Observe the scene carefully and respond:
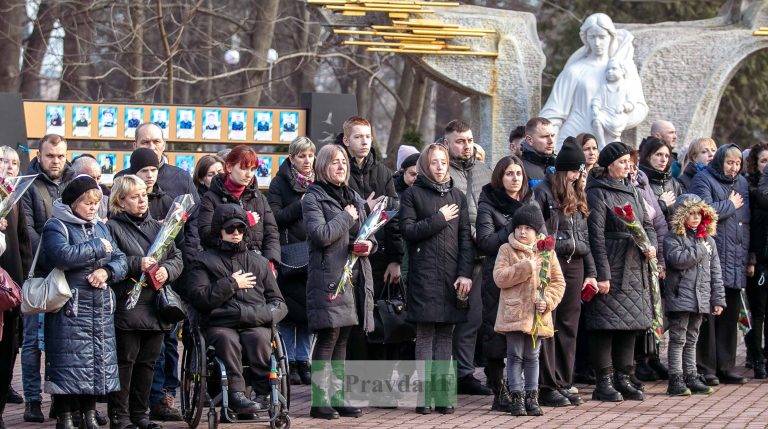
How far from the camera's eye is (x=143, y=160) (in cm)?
966

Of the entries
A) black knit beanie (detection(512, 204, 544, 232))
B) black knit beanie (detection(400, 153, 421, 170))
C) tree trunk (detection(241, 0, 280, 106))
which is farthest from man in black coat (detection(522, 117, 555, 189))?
tree trunk (detection(241, 0, 280, 106))

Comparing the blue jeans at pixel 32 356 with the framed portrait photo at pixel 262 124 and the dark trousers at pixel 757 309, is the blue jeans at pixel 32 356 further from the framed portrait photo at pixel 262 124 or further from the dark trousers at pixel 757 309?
the dark trousers at pixel 757 309

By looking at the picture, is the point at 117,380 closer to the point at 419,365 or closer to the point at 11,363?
the point at 11,363

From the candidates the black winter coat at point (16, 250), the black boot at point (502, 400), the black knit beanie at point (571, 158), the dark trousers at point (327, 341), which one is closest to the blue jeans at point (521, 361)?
the black boot at point (502, 400)

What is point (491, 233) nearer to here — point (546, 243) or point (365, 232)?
point (546, 243)

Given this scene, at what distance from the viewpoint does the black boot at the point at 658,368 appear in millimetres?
11727

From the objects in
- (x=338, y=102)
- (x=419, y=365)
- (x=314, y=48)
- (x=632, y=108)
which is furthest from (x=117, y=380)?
(x=314, y=48)

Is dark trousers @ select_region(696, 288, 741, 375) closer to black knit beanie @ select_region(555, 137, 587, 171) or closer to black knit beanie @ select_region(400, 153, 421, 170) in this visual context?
black knit beanie @ select_region(555, 137, 587, 171)

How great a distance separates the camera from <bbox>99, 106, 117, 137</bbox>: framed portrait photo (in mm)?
13836

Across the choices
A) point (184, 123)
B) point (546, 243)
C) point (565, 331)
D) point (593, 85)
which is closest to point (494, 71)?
point (593, 85)

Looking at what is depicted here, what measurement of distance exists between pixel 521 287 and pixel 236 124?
5337 millimetres

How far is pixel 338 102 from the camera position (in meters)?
14.2

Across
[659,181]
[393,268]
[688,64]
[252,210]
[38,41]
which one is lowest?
[393,268]

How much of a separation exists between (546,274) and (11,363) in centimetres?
338
